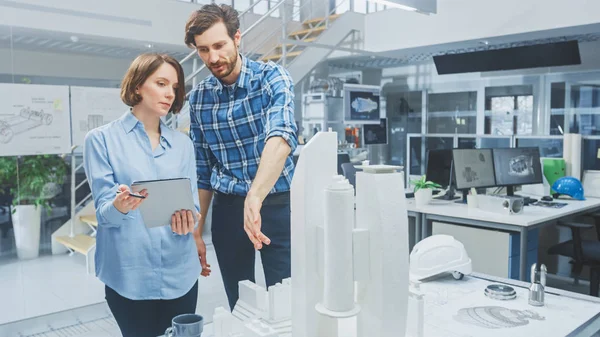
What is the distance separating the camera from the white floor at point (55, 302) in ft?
11.8

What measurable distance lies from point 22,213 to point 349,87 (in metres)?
5.54

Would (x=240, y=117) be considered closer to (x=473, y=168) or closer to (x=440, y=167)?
(x=473, y=168)

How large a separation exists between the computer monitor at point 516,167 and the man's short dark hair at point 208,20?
3.35m

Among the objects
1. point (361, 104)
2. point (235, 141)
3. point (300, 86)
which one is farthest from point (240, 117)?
point (300, 86)

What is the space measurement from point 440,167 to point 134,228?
3669mm

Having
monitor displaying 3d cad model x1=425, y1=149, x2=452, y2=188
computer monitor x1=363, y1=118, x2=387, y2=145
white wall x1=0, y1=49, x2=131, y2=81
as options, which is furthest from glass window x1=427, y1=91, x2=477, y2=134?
white wall x1=0, y1=49, x2=131, y2=81

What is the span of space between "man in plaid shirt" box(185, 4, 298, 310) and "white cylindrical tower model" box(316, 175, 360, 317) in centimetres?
48

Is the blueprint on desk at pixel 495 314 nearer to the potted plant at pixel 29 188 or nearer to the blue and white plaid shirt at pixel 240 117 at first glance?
the blue and white plaid shirt at pixel 240 117

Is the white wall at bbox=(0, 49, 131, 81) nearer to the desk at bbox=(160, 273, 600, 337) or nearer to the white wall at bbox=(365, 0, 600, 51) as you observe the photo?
the desk at bbox=(160, 273, 600, 337)

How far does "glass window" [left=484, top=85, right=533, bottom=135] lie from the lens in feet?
26.7

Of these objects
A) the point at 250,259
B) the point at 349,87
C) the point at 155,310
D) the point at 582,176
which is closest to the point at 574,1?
the point at 582,176

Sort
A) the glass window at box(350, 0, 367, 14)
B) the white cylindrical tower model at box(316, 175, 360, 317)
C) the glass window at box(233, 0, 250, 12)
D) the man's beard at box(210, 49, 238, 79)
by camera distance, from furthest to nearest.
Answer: the glass window at box(350, 0, 367, 14) → the glass window at box(233, 0, 250, 12) → the man's beard at box(210, 49, 238, 79) → the white cylindrical tower model at box(316, 175, 360, 317)

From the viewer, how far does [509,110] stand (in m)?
8.37

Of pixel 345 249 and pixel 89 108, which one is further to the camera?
pixel 89 108
